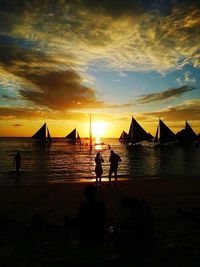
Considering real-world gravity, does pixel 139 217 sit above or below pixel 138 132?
below

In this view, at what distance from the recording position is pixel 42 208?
1098 cm

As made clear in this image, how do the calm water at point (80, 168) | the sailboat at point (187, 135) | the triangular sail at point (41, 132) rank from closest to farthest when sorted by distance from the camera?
the calm water at point (80, 168) → the sailboat at point (187, 135) → the triangular sail at point (41, 132)

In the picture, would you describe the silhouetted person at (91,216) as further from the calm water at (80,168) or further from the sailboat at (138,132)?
the sailboat at (138,132)

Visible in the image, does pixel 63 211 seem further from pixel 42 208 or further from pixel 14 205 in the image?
pixel 14 205

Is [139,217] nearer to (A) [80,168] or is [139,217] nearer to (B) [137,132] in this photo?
(A) [80,168]

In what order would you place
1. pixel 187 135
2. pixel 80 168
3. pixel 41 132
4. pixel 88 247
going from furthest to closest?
pixel 41 132 < pixel 187 135 < pixel 80 168 < pixel 88 247

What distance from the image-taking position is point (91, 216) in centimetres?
577

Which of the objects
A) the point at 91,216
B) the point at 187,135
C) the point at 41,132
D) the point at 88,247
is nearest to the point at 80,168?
the point at 88,247

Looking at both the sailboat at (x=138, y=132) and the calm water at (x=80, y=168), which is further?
the sailboat at (x=138, y=132)

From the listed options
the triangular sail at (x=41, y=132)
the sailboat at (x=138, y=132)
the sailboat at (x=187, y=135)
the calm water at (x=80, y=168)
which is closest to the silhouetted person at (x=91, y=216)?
the calm water at (x=80, y=168)

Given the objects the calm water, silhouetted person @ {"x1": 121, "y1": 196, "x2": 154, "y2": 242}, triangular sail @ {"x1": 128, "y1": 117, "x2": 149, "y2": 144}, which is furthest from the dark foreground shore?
triangular sail @ {"x1": 128, "y1": 117, "x2": 149, "y2": 144}

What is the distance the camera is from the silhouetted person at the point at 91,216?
18.9 feet

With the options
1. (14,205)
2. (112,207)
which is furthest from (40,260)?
(14,205)

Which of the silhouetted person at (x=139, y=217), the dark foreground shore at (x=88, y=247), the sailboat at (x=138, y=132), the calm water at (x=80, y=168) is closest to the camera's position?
the dark foreground shore at (x=88, y=247)
